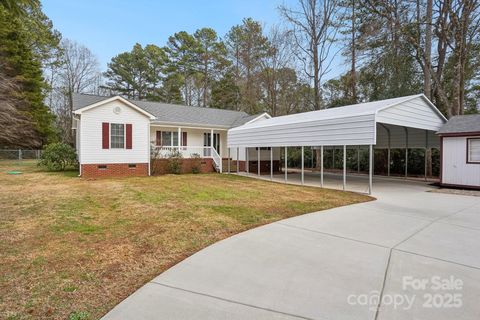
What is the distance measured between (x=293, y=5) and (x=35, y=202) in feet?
71.9

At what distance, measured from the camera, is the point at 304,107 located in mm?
27672

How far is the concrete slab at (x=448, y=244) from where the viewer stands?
3.88m

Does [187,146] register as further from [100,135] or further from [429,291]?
[429,291]

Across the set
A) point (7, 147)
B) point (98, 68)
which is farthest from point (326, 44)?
point (7, 147)

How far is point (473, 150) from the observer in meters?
10.7

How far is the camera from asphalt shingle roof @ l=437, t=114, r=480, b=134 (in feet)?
35.3

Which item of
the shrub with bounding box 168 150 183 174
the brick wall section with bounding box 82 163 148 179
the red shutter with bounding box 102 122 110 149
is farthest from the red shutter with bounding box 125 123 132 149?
the shrub with bounding box 168 150 183 174

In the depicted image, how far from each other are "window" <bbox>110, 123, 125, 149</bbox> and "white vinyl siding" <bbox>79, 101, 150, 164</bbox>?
0.16 m

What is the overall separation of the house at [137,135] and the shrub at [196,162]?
0.23ft

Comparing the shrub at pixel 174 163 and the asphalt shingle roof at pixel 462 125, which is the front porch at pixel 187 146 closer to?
the shrub at pixel 174 163

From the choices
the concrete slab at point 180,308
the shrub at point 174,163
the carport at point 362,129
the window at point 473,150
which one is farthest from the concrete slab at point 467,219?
the shrub at point 174,163

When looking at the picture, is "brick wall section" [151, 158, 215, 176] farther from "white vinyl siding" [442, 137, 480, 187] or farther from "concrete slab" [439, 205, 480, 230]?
"concrete slab" [439, 205, 480, 230]

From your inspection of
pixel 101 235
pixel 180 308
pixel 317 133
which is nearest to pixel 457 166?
pixel 317 133

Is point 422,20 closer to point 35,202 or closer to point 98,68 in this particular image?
point 35,202
